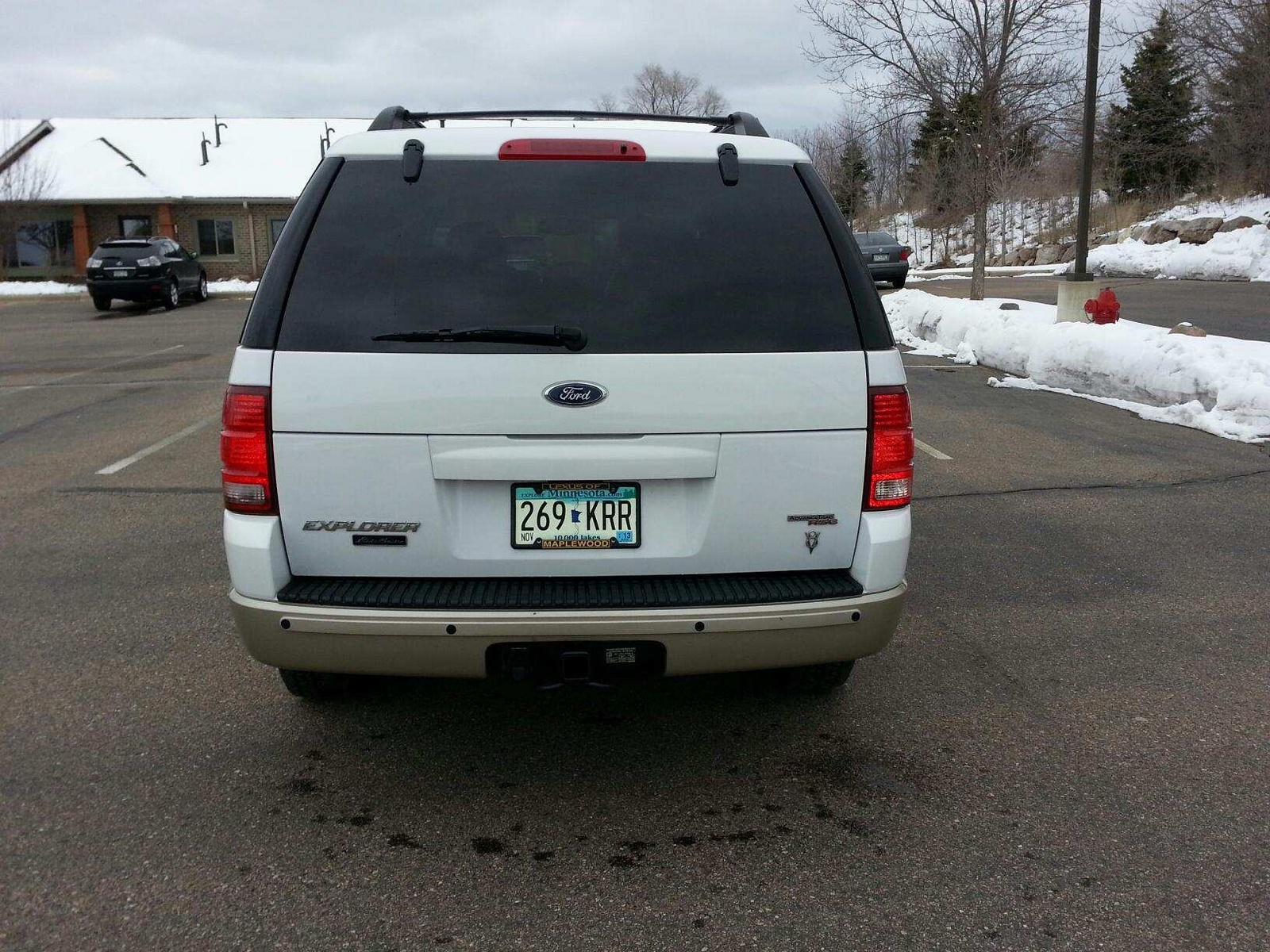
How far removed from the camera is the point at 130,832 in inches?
123

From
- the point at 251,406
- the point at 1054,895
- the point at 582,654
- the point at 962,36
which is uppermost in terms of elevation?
the point at 962,36

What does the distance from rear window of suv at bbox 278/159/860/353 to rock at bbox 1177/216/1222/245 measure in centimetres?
3506

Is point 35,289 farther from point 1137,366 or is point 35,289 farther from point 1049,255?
point 1137,366

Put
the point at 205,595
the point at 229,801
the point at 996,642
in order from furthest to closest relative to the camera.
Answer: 1. the point at 205,595
2. the point at 996,642
3. the point at 229,801

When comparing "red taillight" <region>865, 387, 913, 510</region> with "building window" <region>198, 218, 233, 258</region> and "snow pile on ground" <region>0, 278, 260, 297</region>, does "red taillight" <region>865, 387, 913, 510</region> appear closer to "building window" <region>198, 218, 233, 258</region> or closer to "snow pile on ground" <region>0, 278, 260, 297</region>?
"snow pile on ground" <region>0, 278, 260, 297</region>

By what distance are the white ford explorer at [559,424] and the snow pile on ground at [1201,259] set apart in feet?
87.3

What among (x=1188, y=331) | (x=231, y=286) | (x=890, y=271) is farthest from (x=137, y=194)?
(x=1188, y=331)

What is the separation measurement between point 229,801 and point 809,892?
1.74 m

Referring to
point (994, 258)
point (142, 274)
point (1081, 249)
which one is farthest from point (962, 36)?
point (994, 258)

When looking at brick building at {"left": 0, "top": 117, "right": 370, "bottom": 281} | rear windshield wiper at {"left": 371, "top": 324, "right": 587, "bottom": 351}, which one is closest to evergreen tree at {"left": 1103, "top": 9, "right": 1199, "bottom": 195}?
brick building at {"left": 0, "top": 117, "right": 370, "bottom": 281}

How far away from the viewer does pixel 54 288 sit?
3744 cm

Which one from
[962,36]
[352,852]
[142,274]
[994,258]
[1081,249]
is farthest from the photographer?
[994,258]

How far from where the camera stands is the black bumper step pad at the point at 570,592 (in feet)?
10.0

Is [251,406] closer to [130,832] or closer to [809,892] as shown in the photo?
[130,832]
